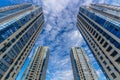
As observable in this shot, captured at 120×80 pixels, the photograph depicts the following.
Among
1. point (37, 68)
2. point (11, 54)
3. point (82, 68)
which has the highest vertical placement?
point (11, 54)

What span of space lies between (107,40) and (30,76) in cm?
8252

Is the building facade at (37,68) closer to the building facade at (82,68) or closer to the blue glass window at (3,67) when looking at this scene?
the building facade at (82,68)

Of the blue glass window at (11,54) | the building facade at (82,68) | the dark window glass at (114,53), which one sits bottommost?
the building facade at (82,68)

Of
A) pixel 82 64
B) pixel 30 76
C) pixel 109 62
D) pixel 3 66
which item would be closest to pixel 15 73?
pixel 3 66

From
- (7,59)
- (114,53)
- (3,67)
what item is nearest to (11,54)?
(7,59)

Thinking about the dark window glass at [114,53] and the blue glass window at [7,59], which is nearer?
the dark window glass at [114,53]

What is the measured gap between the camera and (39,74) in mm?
121188

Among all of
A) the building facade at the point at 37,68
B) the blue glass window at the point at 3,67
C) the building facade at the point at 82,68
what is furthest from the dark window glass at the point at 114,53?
the building facade at the point at 37,68

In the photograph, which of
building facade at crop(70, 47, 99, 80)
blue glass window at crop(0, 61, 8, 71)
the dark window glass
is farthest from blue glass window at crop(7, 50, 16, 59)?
building facade at crop(70, 47, 99, 80)

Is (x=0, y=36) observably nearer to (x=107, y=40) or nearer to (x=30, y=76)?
(x=107, y=40)

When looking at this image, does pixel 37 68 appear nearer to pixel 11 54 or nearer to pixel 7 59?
pixel 11 54

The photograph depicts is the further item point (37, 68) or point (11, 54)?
point (37, 68)

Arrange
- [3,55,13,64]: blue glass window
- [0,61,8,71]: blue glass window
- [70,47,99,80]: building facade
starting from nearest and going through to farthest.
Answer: [0,61,8,71]: blue glass window, [3,55,13,64]: blue glass window, [70,47,99,80]: building facade

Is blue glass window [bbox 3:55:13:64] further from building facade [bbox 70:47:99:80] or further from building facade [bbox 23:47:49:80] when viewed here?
building facade [bbox 70:47:99:80]
